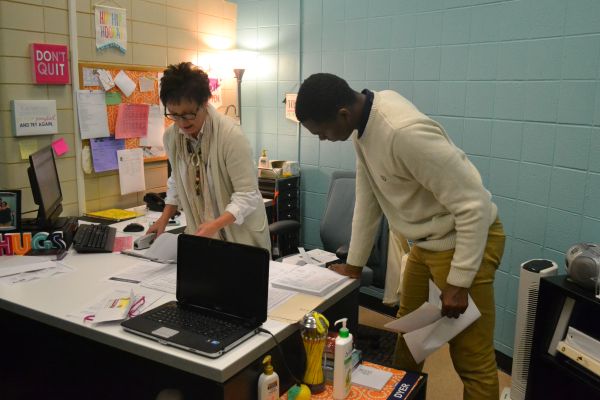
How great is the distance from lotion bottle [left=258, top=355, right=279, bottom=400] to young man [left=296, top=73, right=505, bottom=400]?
2.00 feet

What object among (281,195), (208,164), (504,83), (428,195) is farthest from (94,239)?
(504,83)

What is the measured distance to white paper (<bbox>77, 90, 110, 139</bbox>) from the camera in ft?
9.78

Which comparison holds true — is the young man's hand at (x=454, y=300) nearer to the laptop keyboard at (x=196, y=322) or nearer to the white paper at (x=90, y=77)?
the laptop keyboard at (x=196, y=322)

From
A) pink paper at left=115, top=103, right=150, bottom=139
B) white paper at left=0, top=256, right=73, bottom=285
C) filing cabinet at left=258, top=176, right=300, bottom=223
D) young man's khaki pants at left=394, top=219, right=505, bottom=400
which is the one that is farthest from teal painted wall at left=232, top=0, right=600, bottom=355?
white paper at left=0, top=256, right=73, bottom=285

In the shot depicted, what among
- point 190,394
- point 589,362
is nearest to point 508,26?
point 589,362

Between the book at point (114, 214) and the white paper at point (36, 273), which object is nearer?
the white paper at point (36, 273)

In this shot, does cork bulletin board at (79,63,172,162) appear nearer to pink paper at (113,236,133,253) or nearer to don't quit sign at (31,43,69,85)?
don't quit sign at (31,43,69,85)

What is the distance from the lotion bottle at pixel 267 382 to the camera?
55.2 inches

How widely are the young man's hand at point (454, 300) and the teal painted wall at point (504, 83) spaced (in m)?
1.16

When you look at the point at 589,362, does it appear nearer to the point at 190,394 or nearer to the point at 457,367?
the point at 457,367

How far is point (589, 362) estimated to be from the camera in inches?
79.9

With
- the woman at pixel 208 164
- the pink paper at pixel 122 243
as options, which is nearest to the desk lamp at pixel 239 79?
the woman at pixel 208 164

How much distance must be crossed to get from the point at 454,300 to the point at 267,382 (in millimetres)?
652

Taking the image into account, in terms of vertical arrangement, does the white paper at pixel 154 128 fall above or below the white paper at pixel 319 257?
above
